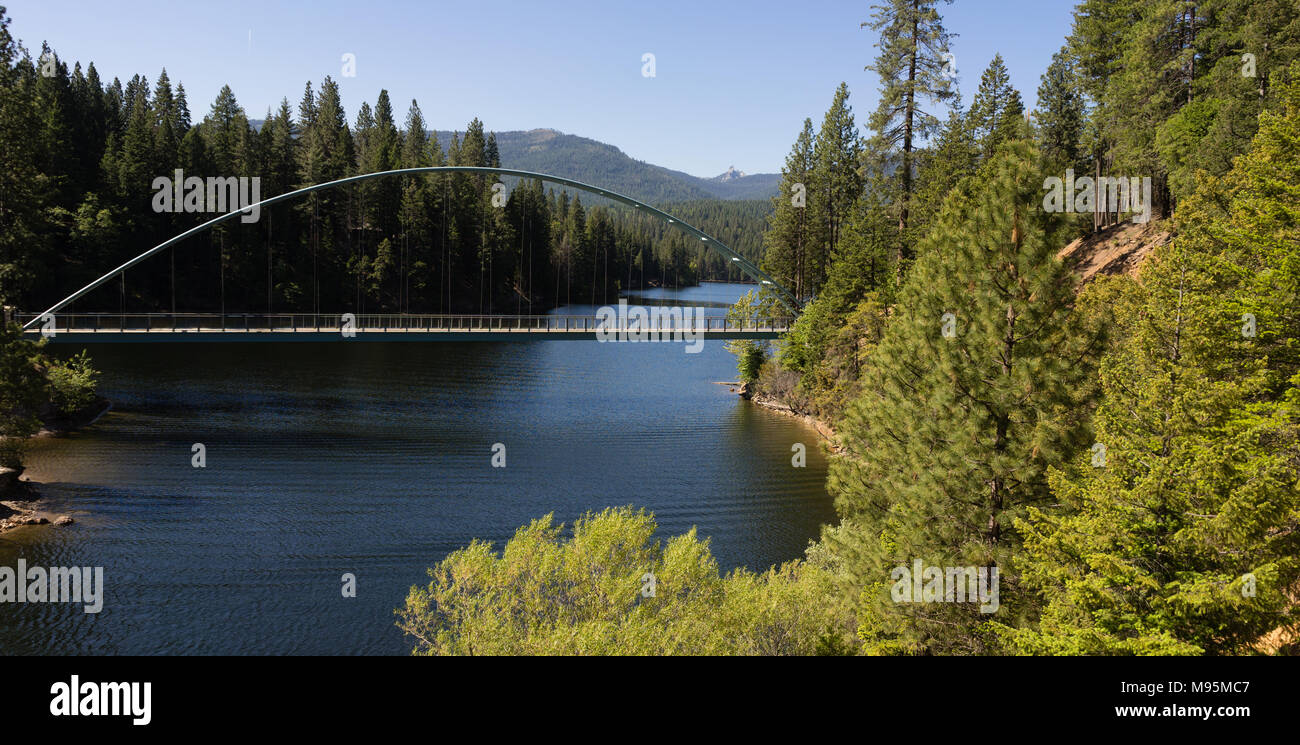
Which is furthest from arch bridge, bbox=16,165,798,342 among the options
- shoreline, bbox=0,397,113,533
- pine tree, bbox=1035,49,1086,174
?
pine tree, bbox=1035,49,1086,174

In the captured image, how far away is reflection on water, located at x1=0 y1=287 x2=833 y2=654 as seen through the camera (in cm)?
1956

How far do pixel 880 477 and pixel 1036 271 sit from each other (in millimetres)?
5907

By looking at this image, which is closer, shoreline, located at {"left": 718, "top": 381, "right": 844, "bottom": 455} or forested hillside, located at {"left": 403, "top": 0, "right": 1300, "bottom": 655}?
forested hillside, located at {"left": 403, "top": 0, "right": 1300, "bottom": 655}

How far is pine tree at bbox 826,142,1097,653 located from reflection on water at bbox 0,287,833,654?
28.3 ft

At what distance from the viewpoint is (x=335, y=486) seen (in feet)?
100

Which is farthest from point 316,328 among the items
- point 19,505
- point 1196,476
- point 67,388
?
point 1196,476

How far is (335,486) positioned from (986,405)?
24441 millimetres

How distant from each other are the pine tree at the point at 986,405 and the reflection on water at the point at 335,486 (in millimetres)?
8634

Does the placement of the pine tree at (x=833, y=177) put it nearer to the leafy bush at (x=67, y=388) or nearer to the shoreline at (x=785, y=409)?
the shoreline at (x=785, y=409)

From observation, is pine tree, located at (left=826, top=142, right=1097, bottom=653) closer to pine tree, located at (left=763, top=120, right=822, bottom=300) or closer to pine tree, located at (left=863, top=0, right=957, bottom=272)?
pine tree, located at (left=863, top=0, right=957, bottom=272)

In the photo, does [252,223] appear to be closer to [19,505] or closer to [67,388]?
[67,388]

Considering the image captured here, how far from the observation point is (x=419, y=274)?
75.8 meters
